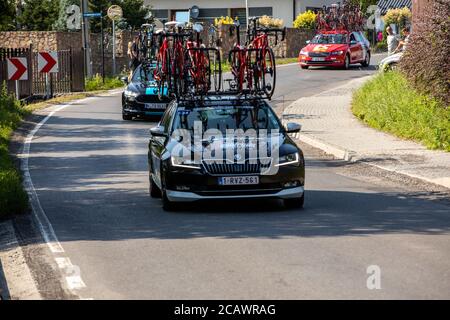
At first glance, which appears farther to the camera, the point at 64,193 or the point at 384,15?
the point at 384,15

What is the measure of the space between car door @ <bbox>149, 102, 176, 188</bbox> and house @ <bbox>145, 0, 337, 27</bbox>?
58.8 metres

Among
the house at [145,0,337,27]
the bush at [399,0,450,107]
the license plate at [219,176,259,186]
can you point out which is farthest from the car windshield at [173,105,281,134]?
the house at [145,0,337,27]

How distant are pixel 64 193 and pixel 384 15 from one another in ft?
192

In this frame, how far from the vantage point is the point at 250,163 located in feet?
48.2

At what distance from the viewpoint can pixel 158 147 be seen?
15711 millimetres

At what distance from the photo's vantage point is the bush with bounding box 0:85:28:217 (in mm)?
14844

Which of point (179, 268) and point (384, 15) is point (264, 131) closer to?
point (179, 268)

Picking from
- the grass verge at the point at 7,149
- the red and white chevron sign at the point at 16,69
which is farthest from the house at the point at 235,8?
the red and white chevron sign at the point at 16,69

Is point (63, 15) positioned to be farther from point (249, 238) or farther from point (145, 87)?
point (249, 238)

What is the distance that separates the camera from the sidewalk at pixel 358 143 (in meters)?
19.4

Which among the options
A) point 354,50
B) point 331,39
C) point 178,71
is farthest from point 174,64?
point 354,50

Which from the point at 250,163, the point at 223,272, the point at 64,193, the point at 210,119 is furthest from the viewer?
the point at 64,193

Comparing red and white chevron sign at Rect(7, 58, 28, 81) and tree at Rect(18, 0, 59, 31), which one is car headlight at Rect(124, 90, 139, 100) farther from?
tree at Rect(18, 0, 59, 31)

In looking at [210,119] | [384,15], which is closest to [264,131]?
[210,119]
